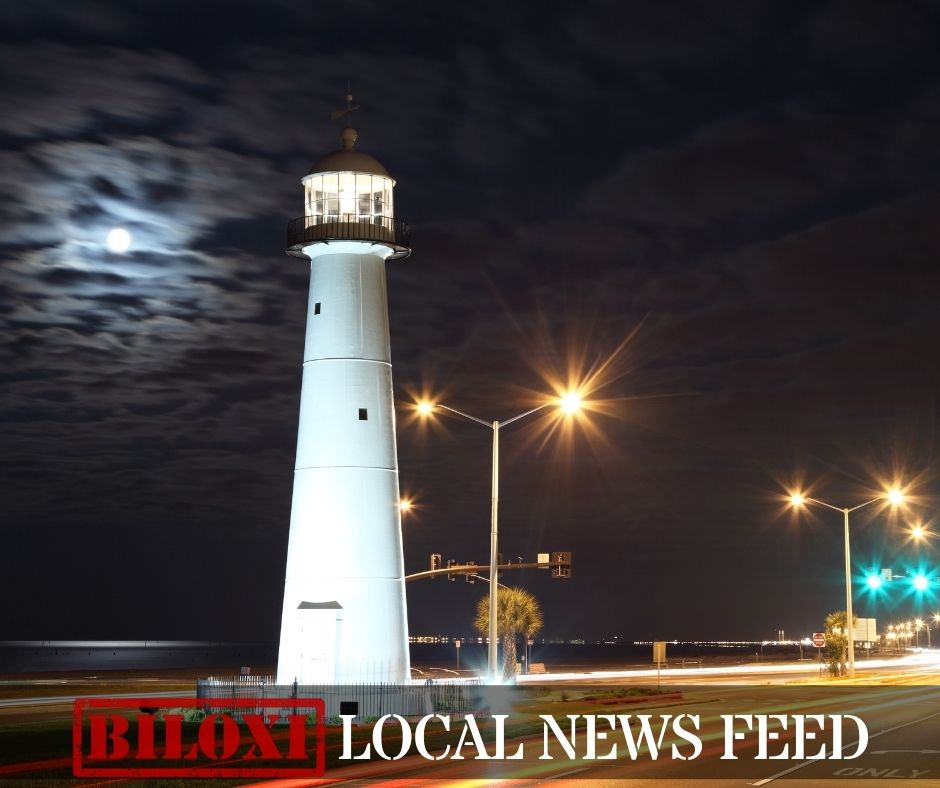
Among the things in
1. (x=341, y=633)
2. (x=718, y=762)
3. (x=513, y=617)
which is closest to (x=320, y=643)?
(x=341, y=633)

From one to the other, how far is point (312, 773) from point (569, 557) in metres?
33.8

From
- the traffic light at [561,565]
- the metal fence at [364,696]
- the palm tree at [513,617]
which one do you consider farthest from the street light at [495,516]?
the palm tree at [513,617]

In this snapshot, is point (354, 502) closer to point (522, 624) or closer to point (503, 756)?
point (503, 756)

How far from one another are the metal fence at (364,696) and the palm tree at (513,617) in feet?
108

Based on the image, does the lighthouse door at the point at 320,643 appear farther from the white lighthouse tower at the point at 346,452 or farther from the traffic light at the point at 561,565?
the traffic light at the point at 561,565

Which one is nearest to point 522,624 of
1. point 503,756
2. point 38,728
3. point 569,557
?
point 569,557

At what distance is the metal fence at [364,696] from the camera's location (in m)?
36.6

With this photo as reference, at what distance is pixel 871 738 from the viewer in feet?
97.8

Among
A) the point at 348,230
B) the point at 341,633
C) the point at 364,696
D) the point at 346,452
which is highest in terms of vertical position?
the point at 348,230

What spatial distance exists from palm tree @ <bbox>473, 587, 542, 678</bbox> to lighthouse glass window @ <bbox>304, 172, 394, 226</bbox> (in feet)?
114

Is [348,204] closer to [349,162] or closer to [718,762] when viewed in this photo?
[349,162]

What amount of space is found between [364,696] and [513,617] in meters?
36.6

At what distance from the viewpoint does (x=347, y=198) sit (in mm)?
40250

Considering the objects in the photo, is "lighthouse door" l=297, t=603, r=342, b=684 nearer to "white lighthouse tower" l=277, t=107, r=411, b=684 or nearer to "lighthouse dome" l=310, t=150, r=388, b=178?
"white lighthouse tower" l=277, t=107, r=411, b=684
